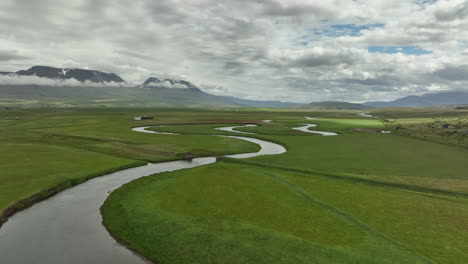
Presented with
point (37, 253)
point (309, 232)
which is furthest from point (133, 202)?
point (309, 232)

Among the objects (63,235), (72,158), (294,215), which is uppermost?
(294,215)

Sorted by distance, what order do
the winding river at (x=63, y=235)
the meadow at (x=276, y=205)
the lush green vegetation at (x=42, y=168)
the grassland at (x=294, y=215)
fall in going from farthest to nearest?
the lush green vegetation at (x=42, y=168) → the meadow at (x=276, y=205) → the grassland at (x=294, y=215) → the winding river at (x=63, y=235)

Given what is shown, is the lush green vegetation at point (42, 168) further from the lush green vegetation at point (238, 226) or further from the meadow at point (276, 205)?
the lush green vegetation at point (238, 226)

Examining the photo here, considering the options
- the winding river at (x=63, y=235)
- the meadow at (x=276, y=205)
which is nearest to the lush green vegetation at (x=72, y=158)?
the meadow at (x=276, y=205)

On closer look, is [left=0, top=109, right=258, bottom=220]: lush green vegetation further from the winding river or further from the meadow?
the winding river

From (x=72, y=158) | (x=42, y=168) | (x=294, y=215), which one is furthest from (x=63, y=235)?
(x=72, y=158)

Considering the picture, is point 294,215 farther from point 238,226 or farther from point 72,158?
point 72,158

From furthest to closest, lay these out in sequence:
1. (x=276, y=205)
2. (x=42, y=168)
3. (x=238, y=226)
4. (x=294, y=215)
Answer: (x=42, y=168) → (x=276, y=205) → (x=294, y=215) → (x=238, y=226)

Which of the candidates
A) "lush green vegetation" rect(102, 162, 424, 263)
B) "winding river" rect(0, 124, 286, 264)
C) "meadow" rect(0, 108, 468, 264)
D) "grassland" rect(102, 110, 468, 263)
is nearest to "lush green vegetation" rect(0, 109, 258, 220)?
"meadow" rect(0, 108, 468, 264)
